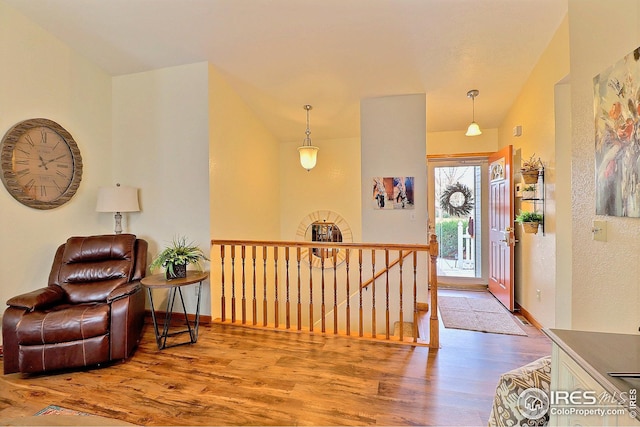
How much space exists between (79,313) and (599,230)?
361 cm

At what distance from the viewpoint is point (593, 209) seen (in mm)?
1688

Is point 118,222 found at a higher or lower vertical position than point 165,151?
lower

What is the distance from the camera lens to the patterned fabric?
1.20 meters

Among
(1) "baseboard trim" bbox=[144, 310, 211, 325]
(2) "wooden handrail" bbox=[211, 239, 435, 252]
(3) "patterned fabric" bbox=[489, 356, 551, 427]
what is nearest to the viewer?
(3) "patterned fabric" bbox=[489, 356, 551, 427]

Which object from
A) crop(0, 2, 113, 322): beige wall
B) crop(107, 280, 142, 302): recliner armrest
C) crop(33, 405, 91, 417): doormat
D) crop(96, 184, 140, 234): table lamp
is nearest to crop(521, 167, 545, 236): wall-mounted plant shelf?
crop(107, 280, 142, 302): recliner armrest

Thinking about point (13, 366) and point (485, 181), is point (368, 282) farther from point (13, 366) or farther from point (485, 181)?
point (13, 366)

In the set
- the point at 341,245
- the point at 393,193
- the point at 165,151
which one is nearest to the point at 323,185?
the point at 393,193

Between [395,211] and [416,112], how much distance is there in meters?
1.34

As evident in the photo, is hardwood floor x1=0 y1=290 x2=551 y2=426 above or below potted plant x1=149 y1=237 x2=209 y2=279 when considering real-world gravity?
below

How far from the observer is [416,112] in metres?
3.86

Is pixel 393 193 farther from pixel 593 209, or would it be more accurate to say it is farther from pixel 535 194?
pixel 593 209

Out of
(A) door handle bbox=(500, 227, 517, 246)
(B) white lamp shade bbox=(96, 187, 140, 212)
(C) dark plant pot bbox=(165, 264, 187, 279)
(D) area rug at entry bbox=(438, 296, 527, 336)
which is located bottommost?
(D) area rug at entry bbox=(438, 296, 527, 336)

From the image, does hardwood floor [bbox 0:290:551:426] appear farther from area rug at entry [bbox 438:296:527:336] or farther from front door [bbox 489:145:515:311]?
front door [bbox 489:145:515:311]

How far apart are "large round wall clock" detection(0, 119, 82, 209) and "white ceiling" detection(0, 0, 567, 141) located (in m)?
1.05
